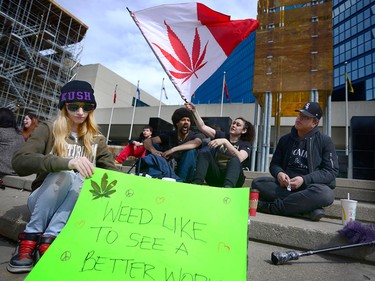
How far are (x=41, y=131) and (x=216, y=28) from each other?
2.93m

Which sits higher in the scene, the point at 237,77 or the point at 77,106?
the point at 237,77

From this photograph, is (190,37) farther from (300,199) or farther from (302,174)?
(300,199)

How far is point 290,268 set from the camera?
140cm

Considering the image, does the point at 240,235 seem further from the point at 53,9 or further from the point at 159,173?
the point at 53,9

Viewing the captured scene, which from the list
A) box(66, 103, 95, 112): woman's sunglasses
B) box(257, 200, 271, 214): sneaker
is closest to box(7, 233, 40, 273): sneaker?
box(66, 103, 95, 112): woman's sunglasses

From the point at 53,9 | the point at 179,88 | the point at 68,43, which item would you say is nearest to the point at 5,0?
the point at 53,9

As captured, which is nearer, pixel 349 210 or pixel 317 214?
pixel 349 210

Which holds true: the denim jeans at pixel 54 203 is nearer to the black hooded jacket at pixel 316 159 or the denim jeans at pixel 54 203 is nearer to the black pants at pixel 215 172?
the black pants at pixel 215 172

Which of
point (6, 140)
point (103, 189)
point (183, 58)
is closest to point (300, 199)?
point (103, 189)

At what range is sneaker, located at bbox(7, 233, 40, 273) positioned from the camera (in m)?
1.18

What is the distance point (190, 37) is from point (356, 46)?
2998 centimetres

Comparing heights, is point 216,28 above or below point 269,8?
below

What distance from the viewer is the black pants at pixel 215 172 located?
2.38 m

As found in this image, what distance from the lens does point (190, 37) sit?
11.8 feet
